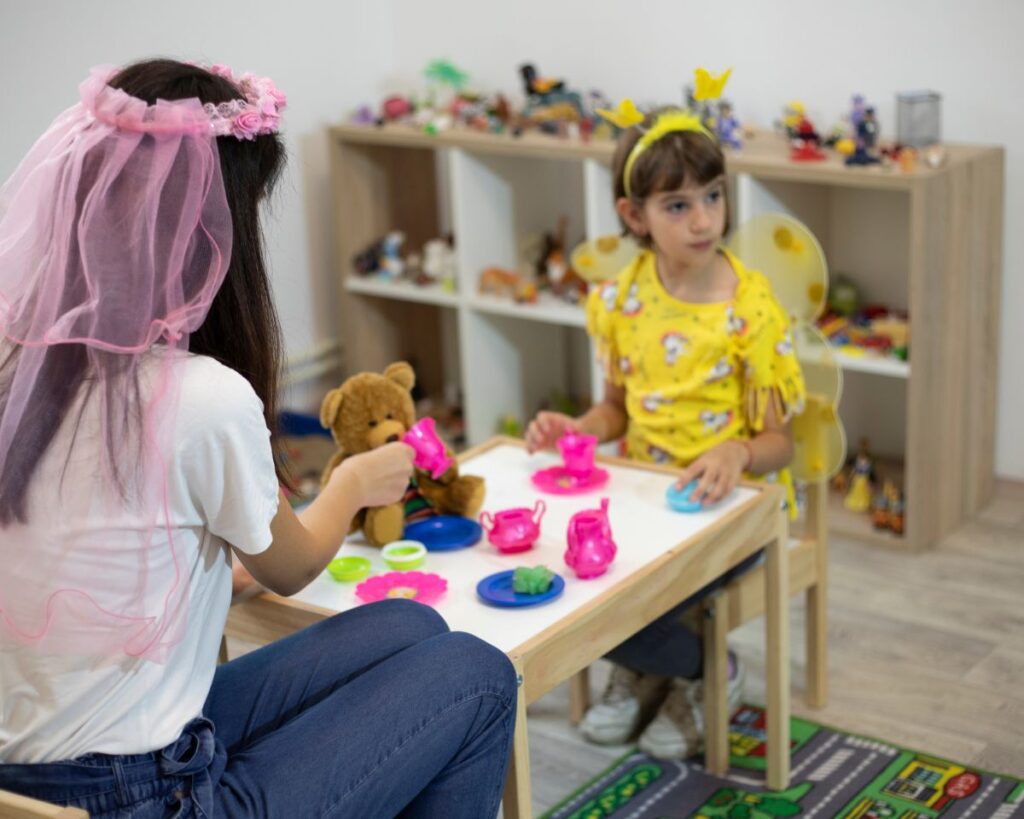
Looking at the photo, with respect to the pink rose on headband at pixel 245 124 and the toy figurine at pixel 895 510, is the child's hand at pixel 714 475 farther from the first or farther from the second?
the toy figurine at pixel 895 510

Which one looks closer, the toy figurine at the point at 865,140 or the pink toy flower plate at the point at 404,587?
the pink toy flower plate at the point at 404,587

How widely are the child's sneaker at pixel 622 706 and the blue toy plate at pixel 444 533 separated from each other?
1.79 ft

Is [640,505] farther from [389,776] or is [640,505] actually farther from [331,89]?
[331,89]

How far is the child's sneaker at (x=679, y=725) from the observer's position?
2.11 metres

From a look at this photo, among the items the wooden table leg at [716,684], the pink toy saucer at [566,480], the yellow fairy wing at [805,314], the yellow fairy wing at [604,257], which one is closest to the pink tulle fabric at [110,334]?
the pink toy saucer at [566,480]

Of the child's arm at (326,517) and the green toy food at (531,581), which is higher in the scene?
the child's arm at (326,517)

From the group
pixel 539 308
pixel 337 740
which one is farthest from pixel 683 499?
pixel 539 308

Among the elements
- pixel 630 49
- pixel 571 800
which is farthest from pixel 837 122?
pixel 571 800

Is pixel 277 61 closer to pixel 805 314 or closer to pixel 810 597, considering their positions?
pixel 805 314

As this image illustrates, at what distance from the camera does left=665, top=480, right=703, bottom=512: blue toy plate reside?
1.77 meters

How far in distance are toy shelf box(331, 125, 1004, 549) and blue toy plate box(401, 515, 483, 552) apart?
1.27 m

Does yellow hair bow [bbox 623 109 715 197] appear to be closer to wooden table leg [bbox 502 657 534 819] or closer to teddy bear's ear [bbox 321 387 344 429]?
teddy bear's ear [bbox 321 387 344 429]

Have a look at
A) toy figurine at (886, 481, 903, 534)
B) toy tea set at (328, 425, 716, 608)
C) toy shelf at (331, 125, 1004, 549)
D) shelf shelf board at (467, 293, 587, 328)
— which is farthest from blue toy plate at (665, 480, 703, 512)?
shelf shelf board at (467, 293, 587, 328)

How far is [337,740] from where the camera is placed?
1.33m
